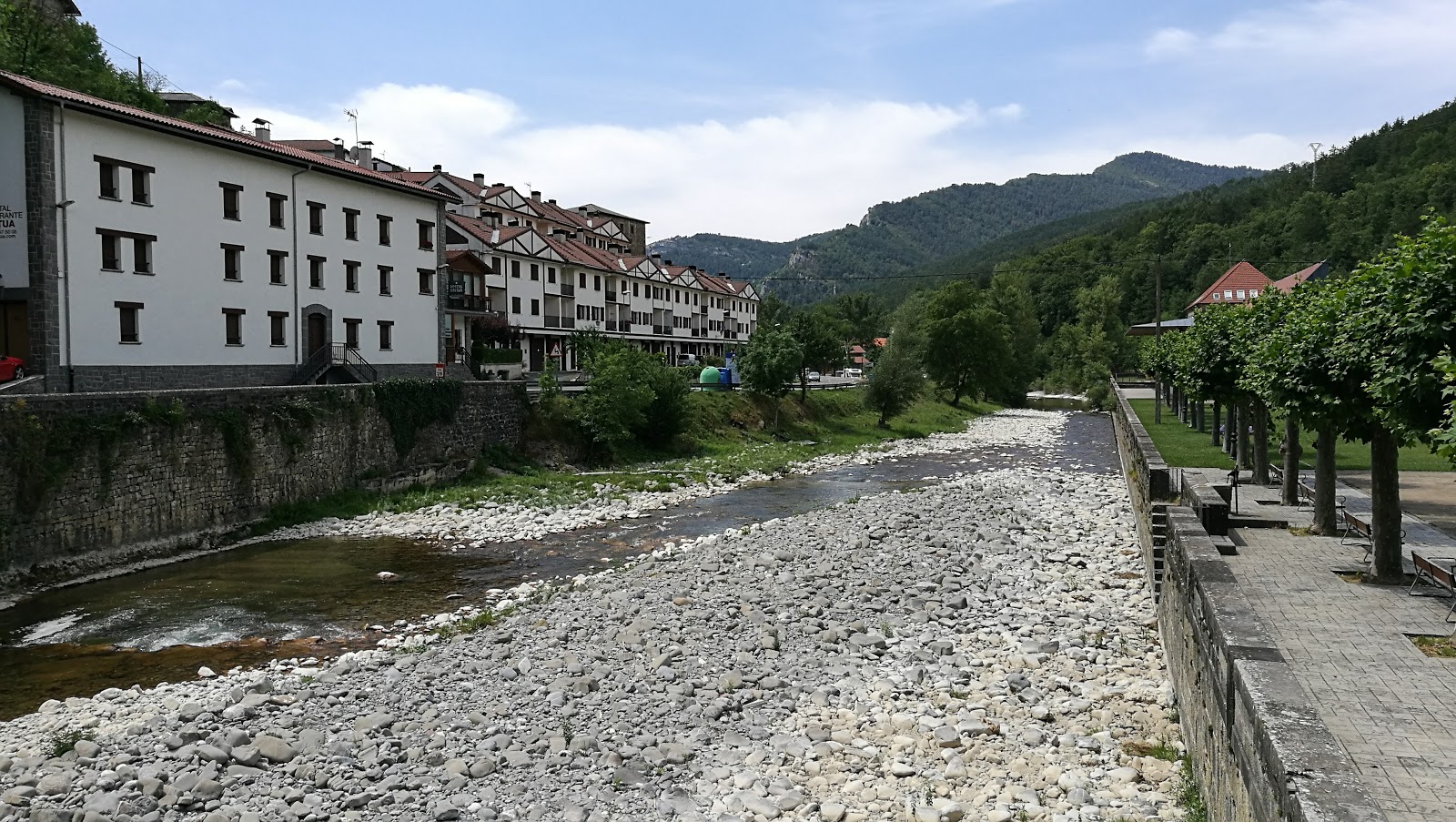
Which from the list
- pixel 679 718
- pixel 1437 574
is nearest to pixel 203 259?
pixel 679 718

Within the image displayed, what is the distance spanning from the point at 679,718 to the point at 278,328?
103 feet

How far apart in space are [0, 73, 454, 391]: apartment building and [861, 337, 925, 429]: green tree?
30150 millimetres

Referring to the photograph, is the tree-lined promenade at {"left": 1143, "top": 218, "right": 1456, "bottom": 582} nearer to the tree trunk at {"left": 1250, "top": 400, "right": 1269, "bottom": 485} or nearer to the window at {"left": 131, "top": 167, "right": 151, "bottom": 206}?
the tree trunk at {"left": 1250, "top": 400, "right": 1269, "bottom": 485}

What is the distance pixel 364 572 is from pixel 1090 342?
9495 centimetres

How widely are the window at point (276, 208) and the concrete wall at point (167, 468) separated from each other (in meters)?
8.84

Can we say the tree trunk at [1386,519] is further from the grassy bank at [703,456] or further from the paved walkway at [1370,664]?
the grassy bank at [703,456]

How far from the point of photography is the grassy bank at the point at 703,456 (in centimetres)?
3155

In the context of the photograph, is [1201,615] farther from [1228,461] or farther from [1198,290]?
[1198,290]

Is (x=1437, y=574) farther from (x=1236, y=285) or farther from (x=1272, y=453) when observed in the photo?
(x=1236, y=285)

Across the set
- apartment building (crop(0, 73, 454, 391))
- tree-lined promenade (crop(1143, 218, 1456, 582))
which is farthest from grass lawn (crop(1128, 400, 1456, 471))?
apartment building (crop(0, 73, 454, 391))

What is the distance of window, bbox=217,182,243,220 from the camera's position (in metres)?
34.5

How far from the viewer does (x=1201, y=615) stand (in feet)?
30.1

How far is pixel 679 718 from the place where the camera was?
12.2 meters

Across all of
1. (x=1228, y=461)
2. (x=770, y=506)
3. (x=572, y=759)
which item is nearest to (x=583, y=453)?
(x=770, y=506)
